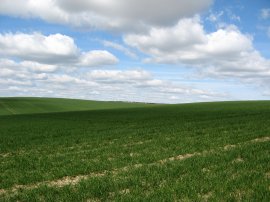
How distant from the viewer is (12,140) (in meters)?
27.3

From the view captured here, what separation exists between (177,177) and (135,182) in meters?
1.54

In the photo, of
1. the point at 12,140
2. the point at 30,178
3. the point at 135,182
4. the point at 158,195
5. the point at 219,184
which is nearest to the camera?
the point at 158,195

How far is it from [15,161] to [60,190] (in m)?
7.21

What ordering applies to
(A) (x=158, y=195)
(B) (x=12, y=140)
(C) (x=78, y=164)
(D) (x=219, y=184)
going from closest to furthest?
(A) (x=158, y=195)
(D) (x=219, y=184)
(C) (x=78, y=164)
(B) (x=12, y=140)

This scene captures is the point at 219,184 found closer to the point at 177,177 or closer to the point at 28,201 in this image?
the point at 177,177

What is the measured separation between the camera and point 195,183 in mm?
10438

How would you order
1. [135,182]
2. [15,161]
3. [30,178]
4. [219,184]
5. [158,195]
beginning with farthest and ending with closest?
[15,161]
[30,178]
[135,182]
[219,184]
[158,195]

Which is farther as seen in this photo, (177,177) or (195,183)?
(177,177)

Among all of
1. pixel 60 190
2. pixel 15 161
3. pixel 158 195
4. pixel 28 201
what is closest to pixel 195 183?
pixel 158 195

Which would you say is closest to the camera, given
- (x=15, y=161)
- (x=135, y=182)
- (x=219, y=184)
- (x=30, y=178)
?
(x=219, y=184)

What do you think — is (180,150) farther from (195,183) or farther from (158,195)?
(158,195)

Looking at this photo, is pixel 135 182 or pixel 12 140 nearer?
pixel 135 182

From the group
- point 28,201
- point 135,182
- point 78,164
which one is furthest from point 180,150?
point 28,201

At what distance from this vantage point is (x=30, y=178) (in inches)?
509
